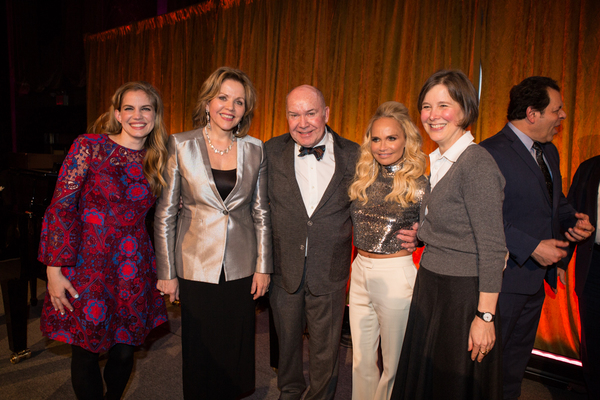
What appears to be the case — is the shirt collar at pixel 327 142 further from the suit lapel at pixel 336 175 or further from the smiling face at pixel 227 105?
the smiling face at pixel 227 105

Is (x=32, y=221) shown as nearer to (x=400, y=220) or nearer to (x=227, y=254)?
(x=227, y=254)

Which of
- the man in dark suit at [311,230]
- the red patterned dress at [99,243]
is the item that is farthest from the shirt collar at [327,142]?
the red patterned dress at [99,243]

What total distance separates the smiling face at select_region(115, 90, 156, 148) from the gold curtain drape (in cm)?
238

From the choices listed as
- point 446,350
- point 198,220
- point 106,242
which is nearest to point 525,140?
point 446,350

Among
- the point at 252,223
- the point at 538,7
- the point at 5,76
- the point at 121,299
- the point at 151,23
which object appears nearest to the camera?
the point at 121,299

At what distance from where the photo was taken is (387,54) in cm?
356

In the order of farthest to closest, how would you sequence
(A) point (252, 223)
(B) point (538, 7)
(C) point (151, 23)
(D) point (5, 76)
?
(D) point (5, 76) → (C) point (151, 23) → (B) point (538, 7) → (A) point (252, 223)

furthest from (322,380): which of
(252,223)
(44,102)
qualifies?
(44,102)

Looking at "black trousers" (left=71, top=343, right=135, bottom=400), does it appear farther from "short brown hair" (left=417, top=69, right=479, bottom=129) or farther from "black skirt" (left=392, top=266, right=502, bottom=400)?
"short brown hair" (left=417, top=69, right=479, bottom=129)

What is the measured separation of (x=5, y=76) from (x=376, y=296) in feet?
30.4

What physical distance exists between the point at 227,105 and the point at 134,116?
0.47m

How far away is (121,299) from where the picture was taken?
6.09 ft

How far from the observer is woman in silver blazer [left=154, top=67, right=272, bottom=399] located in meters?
1.89

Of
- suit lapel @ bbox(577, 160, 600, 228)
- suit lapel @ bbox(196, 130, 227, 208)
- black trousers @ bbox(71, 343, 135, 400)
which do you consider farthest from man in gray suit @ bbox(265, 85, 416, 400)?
suit lapel @ bbox(577, 160, 600, 228)
